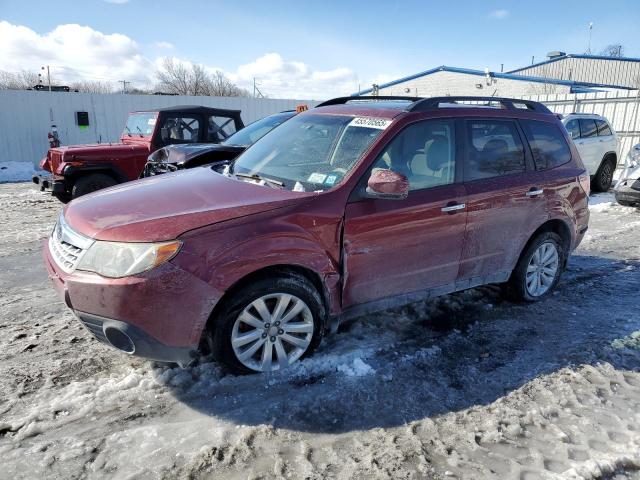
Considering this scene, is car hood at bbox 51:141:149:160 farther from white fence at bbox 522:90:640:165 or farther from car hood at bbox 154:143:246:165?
white fence at bbox 522:90:640:165

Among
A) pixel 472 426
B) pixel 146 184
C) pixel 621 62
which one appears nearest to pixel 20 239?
pixel 146 184

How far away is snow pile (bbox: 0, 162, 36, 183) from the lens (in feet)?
45.3

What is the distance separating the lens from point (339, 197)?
3229mm

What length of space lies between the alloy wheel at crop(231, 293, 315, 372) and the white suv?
377 inches

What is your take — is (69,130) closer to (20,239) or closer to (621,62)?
(20,239)

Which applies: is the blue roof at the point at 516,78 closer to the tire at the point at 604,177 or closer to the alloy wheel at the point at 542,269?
the tire at the point at 604,177

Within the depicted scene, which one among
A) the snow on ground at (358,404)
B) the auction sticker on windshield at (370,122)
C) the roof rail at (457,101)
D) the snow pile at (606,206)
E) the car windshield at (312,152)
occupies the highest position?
the roof rail at (457,101)

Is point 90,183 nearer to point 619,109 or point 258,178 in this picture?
point 258,178

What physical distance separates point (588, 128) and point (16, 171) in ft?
51.2

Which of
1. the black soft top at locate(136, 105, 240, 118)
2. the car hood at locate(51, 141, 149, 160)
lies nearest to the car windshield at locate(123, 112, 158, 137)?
the black soft top at locate(136, 105, 240, 118)

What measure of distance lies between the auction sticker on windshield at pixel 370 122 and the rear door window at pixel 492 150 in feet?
2.70

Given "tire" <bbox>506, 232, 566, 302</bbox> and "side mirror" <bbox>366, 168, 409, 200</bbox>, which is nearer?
"side mirror" <bbox>366, 168, 409, 200</bbox>

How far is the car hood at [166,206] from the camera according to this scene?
2.76 m

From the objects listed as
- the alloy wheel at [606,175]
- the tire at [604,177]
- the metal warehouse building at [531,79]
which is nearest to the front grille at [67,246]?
the tire at [604,177]
